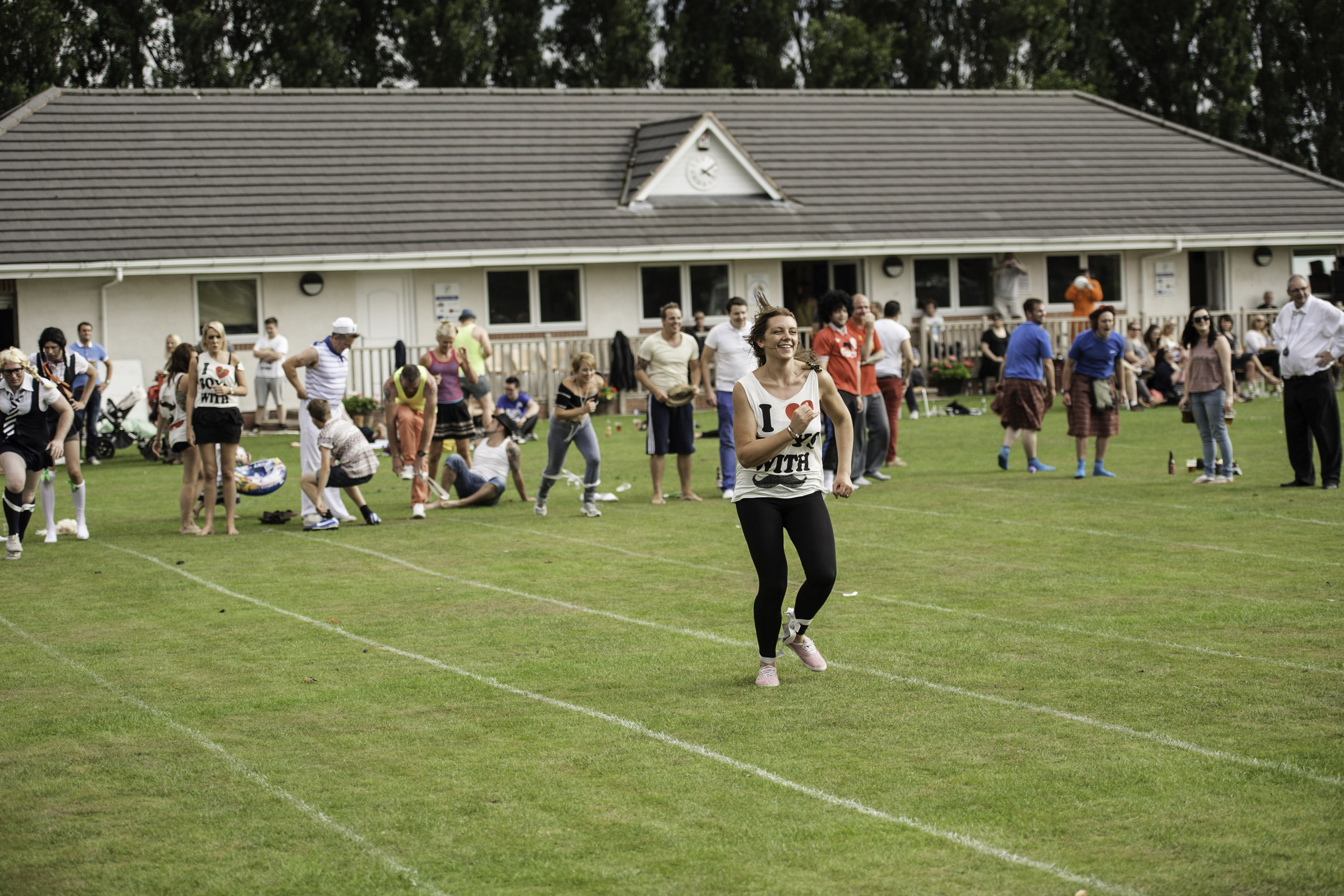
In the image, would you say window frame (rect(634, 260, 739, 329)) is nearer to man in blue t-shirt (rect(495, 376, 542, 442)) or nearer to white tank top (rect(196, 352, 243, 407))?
man in blue t-shirt (rect(495, 376, 542, 442))

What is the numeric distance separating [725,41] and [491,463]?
3346 centimetres

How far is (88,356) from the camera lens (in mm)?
22750

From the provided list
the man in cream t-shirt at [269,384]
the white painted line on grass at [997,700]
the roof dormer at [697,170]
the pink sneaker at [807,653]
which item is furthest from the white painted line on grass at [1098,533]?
the roof dormer at [697,170]

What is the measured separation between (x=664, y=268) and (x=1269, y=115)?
27.8 meters

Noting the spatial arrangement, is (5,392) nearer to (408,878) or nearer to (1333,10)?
(408,878)

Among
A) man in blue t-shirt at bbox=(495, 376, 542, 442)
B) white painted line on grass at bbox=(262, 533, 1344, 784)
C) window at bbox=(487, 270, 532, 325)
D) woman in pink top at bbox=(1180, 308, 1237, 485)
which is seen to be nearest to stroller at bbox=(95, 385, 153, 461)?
man in blue t-shirt at bbox=(495, 376, 542, 442)

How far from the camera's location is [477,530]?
47.9 feet

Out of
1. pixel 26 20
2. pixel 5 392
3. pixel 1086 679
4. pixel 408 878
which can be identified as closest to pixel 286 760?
pixel 408 878

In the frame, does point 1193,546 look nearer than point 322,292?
Yes

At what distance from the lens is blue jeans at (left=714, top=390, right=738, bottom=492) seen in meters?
15.8

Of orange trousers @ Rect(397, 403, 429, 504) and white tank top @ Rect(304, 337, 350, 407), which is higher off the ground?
white tank top @ Rect(304, 337, 350, 407)

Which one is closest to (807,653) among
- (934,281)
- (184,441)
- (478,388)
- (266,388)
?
(184,441)

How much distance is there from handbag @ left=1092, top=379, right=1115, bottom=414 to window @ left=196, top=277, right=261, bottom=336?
55.2 feet

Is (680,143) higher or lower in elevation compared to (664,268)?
higher
